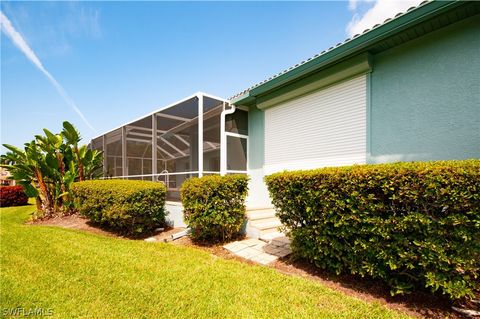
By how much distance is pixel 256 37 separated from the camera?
8398 millimetres

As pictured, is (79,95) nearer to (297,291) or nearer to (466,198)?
(297,291)

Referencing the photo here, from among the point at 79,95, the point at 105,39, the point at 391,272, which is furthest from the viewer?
the point at 79,95

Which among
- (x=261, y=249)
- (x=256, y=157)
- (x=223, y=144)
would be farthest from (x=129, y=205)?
(x=256, y=157)

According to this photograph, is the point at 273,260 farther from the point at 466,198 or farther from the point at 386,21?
the point at 386,21

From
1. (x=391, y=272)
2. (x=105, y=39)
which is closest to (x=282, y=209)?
(x=391, y=272)

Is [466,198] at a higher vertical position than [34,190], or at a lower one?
higher

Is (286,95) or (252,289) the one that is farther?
(286,95)

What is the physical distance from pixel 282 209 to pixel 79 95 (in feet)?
42.5

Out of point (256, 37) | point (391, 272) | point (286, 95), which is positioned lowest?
point (391, 272)

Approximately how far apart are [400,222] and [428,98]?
133 inches

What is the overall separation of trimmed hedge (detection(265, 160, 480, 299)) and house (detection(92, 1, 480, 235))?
2412 mm

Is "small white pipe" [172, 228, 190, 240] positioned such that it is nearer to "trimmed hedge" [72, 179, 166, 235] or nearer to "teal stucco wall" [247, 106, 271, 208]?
"trimmed hedge" [72, 179, 166, 235]

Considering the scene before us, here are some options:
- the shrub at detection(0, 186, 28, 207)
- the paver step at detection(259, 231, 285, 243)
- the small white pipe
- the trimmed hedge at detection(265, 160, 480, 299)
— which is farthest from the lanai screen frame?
Answer: the shrub at detection(0, 186, 28, 207)

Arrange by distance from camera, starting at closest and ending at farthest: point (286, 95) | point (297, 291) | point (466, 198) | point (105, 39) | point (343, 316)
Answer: point (466, 198)
point (343, 316)
point (297, 291)
point (286, 95)
point (105, 39)
